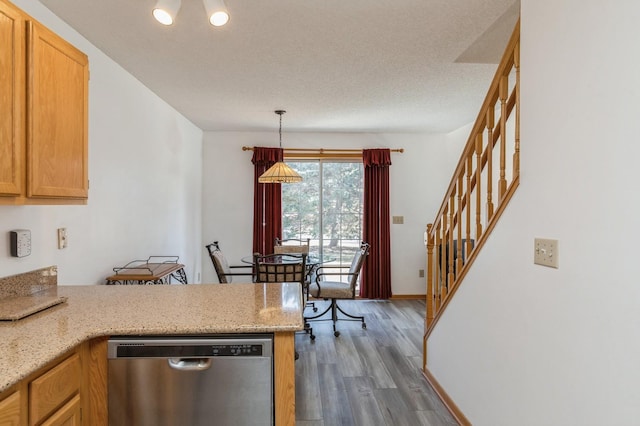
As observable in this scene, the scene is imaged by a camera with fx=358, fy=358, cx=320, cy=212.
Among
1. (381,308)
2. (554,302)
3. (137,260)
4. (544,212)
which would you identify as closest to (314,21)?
(544,212)

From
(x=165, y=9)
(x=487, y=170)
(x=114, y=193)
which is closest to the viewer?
(x=165, y=9)

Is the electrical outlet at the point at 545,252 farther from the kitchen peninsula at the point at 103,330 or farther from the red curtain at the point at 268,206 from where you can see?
the red curtain at the point at 268,206

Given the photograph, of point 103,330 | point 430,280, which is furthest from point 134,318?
point 430,280

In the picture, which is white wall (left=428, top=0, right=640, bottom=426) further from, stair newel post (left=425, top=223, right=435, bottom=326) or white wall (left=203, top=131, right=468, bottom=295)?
white wall (left=203, top=131, right=468, bottom=295)

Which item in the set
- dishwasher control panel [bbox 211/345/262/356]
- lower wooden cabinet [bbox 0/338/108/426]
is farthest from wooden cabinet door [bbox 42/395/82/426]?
dishwasher control panel [bbox 211/345/262/356]

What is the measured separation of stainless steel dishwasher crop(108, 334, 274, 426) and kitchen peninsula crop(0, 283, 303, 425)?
0.04 metres

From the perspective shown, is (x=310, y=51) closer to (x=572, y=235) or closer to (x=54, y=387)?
(x=572, y=235)

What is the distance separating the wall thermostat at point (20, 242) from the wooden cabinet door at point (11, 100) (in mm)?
473

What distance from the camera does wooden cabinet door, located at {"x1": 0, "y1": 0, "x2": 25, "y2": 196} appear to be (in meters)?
1.32

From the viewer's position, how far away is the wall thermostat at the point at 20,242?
1715 mm

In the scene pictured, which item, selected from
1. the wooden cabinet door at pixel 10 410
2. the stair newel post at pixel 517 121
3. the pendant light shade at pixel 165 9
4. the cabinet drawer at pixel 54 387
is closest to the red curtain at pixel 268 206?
the pendant light shade at pixel 165 9

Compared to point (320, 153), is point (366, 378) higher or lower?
lower

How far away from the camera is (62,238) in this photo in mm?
2061

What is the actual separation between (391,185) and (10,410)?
187 inches
